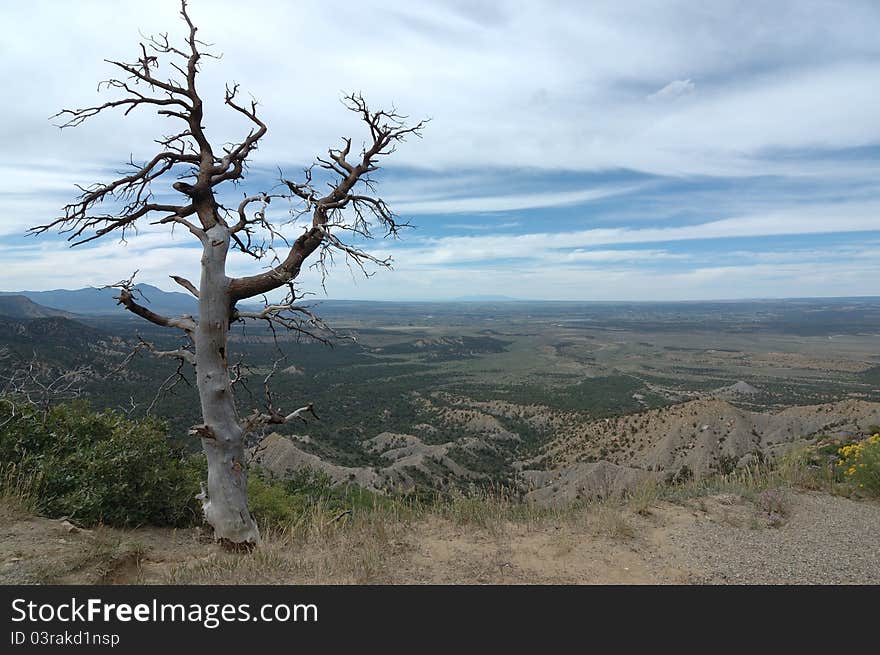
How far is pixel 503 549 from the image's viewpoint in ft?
16.9

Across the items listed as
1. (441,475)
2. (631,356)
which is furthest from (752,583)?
(631,356)

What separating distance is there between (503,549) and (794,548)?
3.08 metres

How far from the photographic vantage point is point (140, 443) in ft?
21.4

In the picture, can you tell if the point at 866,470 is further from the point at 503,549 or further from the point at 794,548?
the point at 503,549

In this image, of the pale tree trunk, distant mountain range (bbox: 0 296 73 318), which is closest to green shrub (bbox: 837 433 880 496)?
the pale tree trunk

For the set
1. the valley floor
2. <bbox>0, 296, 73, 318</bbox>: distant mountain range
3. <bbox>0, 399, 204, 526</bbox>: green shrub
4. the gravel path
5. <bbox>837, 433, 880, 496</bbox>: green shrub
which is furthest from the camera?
<bbox>0, 296, 73, 318</bbox>: distant mountain range

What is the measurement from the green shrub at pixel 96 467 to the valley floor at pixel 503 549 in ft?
1.42

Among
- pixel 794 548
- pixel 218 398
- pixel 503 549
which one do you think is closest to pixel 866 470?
pixel 794 548

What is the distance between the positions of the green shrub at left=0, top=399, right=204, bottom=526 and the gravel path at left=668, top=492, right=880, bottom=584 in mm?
6306

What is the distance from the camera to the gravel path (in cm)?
453

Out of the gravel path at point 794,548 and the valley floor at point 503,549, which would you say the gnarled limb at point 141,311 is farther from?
the gravel path at point 794,548

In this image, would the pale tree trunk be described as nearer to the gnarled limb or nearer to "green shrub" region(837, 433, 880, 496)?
the gnarled limb

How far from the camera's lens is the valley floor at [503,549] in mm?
4371
